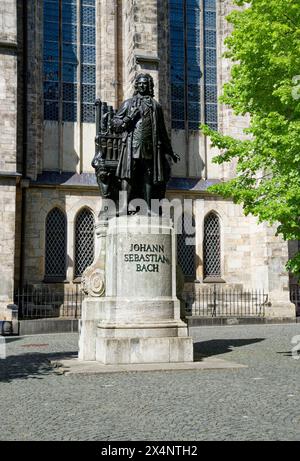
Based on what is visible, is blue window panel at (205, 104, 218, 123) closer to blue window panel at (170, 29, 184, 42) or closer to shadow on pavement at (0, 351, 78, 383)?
blue window panel at (170, 29, 184, 42)

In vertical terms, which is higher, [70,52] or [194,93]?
[70,52]

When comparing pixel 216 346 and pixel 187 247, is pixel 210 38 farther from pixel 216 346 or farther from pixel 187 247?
pixel 216 346

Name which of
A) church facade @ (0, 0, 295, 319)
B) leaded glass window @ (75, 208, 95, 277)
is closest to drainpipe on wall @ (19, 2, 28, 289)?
church facade @ (0, 0, 295, 319)

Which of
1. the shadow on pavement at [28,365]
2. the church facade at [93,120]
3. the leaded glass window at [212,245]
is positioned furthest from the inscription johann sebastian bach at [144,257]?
the leaded glass window at [212,245]

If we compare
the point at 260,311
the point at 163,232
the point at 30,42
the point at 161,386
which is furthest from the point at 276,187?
the point at 30,42

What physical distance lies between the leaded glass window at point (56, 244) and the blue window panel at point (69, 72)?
16.6 ft

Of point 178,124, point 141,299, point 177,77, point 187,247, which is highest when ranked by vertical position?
point 177,77

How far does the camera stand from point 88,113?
2352cm

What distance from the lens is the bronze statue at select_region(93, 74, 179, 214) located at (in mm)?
10164

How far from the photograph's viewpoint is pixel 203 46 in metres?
24.7

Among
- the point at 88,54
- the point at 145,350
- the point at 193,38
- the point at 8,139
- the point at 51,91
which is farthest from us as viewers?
the point at 193,38

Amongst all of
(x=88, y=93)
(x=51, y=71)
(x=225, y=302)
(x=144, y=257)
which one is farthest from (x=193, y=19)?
(x=144, y=257)

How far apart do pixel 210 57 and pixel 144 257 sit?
17.1 metres

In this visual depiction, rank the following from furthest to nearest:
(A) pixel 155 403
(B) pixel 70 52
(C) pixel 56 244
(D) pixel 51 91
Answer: (B) pixel 70 52, (D) pixel 51 91, (C) pixel 56 244, (A) pixel 155 403
